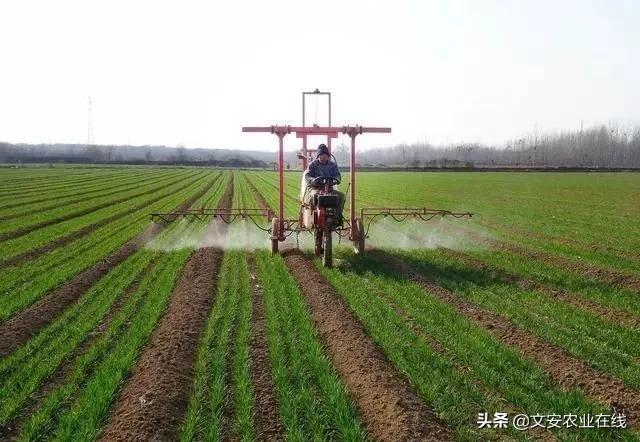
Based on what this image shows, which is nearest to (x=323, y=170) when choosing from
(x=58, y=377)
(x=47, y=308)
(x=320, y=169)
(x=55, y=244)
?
(x=320, y=169)

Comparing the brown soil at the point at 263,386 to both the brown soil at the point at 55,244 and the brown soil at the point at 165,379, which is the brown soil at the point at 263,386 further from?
the brown soil at the point at 55,244

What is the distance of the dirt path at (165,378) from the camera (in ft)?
13.2

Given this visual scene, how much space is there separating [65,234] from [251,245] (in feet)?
18.4

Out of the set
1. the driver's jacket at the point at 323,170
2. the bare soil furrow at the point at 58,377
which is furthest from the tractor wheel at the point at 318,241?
the bare soil furrow at the point at 58,377

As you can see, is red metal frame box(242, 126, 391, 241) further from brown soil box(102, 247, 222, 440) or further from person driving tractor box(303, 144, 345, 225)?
brown soil box(102, 247, 222, 440)

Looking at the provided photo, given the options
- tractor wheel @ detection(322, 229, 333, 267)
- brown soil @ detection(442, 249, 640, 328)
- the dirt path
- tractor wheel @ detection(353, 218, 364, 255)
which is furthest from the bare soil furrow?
brown soil @ detection(442, 249, 640, 328)

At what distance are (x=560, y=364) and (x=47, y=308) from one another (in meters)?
6.27

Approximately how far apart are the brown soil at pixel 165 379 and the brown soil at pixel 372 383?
1419mm

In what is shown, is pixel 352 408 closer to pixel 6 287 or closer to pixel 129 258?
pixel 6 287

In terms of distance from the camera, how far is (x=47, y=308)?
7.23 m

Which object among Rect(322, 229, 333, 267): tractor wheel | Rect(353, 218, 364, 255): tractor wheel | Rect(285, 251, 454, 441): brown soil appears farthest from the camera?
Rect(353, 218, 364, 255): tractor wheel

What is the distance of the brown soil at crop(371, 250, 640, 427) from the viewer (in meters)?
4.43

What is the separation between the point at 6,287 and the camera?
852 centimetres

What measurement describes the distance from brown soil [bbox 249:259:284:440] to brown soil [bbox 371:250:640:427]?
8.32ft
